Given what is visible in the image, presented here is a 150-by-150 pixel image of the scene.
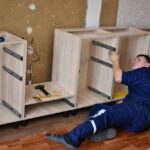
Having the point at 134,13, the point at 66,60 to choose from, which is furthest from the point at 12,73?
the point at 134,13

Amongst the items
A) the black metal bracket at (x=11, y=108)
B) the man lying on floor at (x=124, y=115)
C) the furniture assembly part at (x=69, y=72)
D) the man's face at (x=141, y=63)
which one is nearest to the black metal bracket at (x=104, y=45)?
the furniture assembly part at (x=69, y=72)

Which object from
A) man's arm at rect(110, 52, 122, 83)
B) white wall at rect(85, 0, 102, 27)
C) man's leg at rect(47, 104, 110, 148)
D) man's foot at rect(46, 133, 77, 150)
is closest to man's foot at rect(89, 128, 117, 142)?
man's leg at rect(47, 104, 110, 148)

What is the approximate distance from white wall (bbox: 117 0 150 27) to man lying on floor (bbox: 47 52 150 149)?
0.74 m

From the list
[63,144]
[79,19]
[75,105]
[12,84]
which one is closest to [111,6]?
[79,19]

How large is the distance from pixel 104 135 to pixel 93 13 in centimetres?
122

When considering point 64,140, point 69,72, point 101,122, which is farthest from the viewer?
point 69,72

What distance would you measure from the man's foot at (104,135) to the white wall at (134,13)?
126 cm

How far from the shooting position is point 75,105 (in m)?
2.93

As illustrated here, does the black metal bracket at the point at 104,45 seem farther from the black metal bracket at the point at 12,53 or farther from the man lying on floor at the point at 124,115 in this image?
the black metal bracket at the point at 12,53

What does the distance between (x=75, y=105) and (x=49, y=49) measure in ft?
1.85

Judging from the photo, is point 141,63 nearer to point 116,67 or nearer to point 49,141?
point 116,67

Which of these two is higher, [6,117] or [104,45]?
[104,45]

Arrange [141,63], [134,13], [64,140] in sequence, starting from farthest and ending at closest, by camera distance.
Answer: [134,13] → [141,63] → [64,140]

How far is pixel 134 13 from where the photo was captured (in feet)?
11.6
